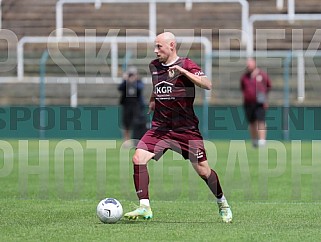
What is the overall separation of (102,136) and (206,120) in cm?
324

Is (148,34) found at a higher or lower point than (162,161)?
higher

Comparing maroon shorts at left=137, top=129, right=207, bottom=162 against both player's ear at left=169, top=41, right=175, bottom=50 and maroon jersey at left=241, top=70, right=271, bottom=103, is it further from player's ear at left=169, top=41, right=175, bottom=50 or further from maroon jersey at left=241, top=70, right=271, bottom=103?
maroon jersey at left=241, top=70, right=271, bottom=103

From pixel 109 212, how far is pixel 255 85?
16557mm

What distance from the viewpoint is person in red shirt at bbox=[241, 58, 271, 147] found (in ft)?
87.5

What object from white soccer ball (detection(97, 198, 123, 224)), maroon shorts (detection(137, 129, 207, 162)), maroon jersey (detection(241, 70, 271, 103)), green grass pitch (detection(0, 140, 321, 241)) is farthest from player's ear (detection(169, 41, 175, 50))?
maroon jersey (detection(241, 70, 271, 103))

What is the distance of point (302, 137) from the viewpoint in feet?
95.2

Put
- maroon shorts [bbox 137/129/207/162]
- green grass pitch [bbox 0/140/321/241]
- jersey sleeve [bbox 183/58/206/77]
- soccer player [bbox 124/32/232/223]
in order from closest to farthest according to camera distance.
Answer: green grass pitch [bbox 0/140/321/241]
jersey sleeve [bbox 183/58/206/77]
soccer player [bbox 124/32/232/223]
maroon shorts [bbox 137/129/207/162]

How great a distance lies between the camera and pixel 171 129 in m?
11.2

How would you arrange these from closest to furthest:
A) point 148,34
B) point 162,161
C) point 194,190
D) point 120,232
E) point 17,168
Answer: point 120,232 → point 194,190 → point 17,168 → point 162,161 → point 148,34

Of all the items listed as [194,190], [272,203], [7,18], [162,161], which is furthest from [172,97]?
[7,18]

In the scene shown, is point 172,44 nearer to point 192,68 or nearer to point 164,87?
point 192,68

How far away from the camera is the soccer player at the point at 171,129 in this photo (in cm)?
1096

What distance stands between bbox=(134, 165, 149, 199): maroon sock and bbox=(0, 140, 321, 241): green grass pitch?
0.32 meters

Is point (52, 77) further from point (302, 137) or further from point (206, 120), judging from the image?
point (302, 137)
